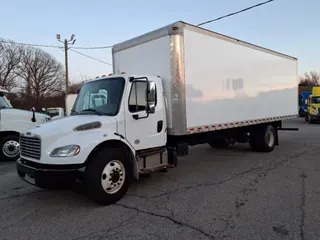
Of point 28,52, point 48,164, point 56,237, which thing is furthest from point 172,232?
point 28,52

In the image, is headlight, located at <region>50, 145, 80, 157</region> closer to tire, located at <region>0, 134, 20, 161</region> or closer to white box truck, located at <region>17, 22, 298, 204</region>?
white box truck, located at <region>17, 22, 298, 204</region>

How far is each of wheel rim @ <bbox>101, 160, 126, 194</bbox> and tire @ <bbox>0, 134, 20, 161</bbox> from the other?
20.3ft

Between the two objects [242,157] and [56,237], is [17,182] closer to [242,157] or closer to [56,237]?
[56,237]

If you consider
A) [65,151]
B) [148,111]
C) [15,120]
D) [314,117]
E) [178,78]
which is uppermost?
[178,78]

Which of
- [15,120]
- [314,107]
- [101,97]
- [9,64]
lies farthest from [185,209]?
[9,64]

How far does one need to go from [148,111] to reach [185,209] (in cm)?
204

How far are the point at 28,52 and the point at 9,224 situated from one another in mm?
56112

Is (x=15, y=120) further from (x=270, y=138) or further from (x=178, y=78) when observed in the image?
(x=270, y=138)

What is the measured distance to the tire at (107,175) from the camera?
470 centimetres

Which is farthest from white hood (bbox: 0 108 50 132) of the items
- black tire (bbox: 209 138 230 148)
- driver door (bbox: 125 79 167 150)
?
black tire (bbox: 209 138 230 148)

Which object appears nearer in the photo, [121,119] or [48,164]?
[48,164]

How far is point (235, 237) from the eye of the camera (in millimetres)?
3689

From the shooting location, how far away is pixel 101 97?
5.74 m

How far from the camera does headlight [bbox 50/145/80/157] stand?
4.57m
